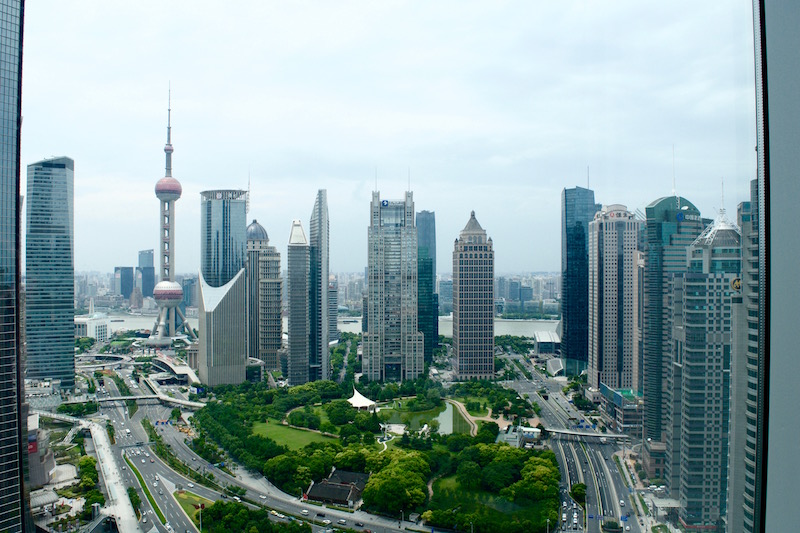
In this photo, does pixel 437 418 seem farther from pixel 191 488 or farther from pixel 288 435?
pixel 191 488

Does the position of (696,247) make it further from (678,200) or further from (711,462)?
(711,462)

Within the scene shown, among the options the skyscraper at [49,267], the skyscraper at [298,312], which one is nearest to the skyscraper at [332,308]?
the skyscraper at [298,312]

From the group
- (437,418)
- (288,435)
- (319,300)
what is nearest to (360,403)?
(437,418)

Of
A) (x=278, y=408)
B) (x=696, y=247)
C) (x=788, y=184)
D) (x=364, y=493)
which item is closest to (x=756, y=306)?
(x=788, y=184)

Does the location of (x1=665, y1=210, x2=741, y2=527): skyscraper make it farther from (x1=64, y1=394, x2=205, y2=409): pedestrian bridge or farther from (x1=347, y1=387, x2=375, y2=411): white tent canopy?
(x1=64, y1=394, x2=205, y2=409): pedestrian bridge

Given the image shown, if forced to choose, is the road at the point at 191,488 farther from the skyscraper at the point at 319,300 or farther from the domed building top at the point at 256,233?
the domed building top at the point at 256,233
